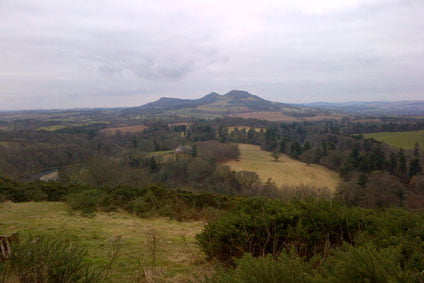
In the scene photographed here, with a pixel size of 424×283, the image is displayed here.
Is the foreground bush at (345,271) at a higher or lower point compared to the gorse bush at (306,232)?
higher

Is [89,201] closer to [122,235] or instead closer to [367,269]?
[122,235]

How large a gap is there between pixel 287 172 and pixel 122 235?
136 feet

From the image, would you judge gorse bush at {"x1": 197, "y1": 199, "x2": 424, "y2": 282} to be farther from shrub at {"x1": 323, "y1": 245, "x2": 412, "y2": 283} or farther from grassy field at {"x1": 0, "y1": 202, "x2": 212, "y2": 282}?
grassy field at {"x1": 0, "y1": 202, "x2": 212, "y2": 282}

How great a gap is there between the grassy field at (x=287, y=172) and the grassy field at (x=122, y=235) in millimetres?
32168

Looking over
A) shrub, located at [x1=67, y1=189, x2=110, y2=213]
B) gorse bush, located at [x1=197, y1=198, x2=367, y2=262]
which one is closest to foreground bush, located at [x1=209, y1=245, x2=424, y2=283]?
gorse bush, located at [x1=197, y1=198, x2=367, y2=262]

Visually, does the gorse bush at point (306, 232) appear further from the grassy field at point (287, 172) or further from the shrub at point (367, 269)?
the grassy field at point (287, 172)

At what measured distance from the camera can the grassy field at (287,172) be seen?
133 feet

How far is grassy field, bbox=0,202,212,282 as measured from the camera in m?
5.03

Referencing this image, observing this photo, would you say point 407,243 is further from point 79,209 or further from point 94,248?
point 79,209

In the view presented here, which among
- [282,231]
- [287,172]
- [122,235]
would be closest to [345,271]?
[282,231]

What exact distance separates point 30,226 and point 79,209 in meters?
3.63

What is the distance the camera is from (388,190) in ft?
90.2

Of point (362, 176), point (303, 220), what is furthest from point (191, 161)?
point (303, 220)

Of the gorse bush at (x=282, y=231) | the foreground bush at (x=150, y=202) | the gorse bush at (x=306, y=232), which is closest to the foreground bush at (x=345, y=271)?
the gorse bush at (x=306, y=232)
